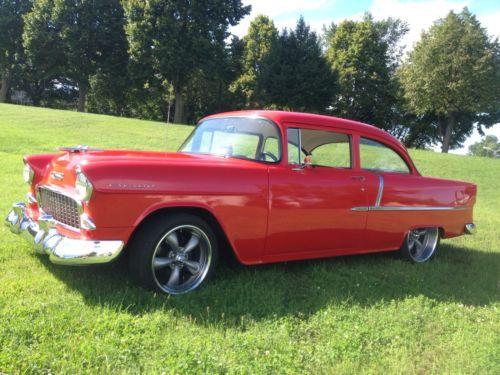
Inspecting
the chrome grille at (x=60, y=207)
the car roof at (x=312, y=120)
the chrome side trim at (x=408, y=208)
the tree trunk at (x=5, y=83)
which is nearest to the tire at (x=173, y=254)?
the chrome grille at (x=60, y=207)

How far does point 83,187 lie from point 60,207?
68cm

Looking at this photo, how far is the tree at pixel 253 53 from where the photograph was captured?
3962 centimetres

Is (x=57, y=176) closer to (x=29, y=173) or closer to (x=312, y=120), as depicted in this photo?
(x=29, y=173)

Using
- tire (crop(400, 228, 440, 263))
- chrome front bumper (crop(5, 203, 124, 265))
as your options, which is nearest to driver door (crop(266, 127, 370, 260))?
A: tire (crop(400, 228, 440, 263))

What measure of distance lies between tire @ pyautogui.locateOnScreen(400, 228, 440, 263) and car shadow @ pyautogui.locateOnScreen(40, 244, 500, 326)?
0.57 feet

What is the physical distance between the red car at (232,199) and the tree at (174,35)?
27317 mm

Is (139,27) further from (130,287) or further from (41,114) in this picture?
(130,287)

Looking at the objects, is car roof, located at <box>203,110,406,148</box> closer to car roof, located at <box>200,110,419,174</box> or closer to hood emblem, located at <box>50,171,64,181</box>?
car roof, located at <box>200,110,419,174</box>

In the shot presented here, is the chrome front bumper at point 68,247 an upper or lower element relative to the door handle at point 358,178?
lower

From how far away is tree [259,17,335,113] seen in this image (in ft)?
109

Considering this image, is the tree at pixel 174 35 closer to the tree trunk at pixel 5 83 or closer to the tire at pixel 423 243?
the tree trunk at pixel 5 83

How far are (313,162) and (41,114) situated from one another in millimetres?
22917

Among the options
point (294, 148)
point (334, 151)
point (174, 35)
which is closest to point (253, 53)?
point (174, 35)

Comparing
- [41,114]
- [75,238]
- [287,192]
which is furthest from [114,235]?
[41,114]
